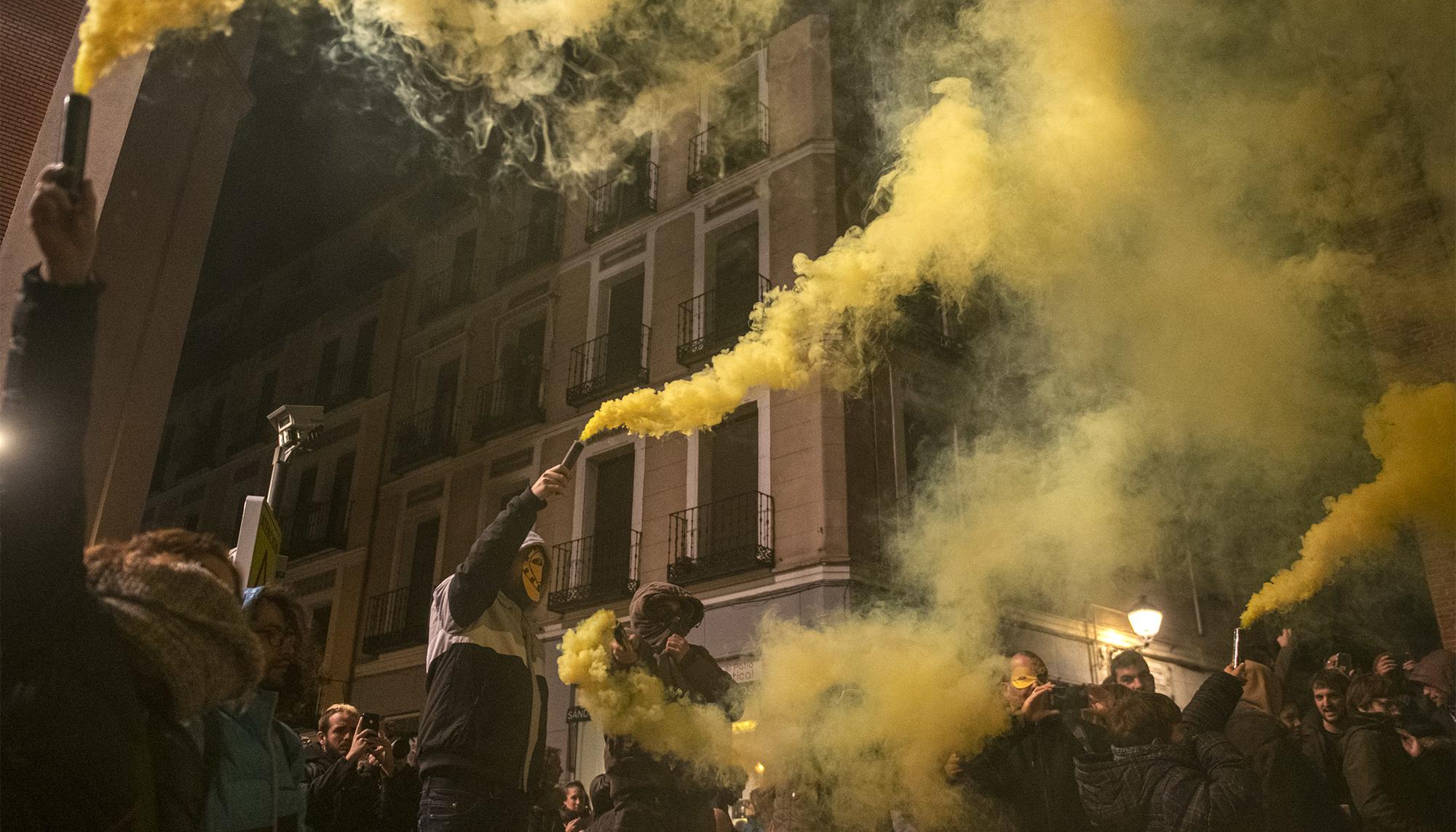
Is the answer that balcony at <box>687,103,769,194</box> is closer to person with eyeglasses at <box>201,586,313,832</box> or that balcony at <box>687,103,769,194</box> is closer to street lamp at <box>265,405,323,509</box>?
street lamp at <box>265,405,323,509</box>

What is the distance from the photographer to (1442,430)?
4.00 m

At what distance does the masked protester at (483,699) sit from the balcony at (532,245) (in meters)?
6.03

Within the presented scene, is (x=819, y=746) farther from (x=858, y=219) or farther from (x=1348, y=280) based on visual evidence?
(x=858, y=219)

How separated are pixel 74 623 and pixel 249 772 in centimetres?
Answer: 75

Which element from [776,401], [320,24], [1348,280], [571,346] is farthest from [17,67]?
[1348,280]

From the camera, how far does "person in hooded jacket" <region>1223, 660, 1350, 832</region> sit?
315 centimetres

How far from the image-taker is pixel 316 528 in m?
9.90

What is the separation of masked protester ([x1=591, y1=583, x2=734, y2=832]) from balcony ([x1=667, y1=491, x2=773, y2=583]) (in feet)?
9.61

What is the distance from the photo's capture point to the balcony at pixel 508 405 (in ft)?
26.9

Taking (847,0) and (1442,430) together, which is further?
(847,0)

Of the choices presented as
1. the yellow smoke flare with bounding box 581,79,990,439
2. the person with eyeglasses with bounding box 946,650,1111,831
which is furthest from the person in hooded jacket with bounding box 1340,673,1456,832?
the yellow smoke flare with bounding box 581,79,990,439

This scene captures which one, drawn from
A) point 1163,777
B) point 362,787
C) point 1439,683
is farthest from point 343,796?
point 1439,683

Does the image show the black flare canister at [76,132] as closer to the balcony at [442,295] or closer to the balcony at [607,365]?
the balcony at [607,365]

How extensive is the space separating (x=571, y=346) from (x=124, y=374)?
3936mm
